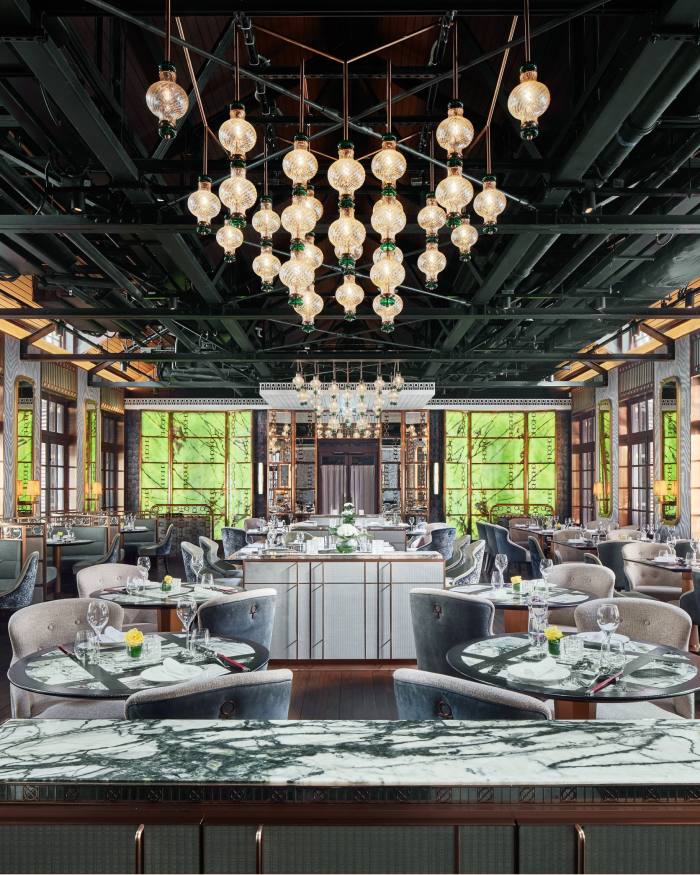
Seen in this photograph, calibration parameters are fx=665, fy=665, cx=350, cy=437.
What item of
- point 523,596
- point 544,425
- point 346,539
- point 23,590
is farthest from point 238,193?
point 544,425

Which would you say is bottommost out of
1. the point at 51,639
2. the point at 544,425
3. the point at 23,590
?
the point at 23,590

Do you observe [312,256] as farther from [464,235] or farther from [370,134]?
[464,235]

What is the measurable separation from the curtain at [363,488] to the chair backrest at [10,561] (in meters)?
8.20

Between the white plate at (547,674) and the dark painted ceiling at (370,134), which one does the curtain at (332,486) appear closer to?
the dark painted ceiling at (370,134)

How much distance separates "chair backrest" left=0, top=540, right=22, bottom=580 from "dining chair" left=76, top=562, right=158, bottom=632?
405 cm

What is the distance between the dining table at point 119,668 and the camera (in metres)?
2.72

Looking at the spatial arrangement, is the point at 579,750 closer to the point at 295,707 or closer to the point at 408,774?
the point at 408,774

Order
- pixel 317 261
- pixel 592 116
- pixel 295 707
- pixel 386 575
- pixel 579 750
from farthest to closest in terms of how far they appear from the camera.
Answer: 1. pixel 386 575
2. pixel 295 707
3. pixel 317 261
4. pixel 592 116
5. pixel 579 750

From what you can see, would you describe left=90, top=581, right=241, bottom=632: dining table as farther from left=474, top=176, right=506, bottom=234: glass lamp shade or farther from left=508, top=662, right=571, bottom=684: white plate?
left=474, top=176, right=506, bottom=234: glass lamp shade

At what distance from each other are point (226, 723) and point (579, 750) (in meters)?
0.82

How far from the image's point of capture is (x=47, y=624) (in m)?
3.87

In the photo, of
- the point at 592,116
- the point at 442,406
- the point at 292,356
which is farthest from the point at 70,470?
the point at 592,116

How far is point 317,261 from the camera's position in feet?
13.8

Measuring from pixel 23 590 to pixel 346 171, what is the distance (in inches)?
270
